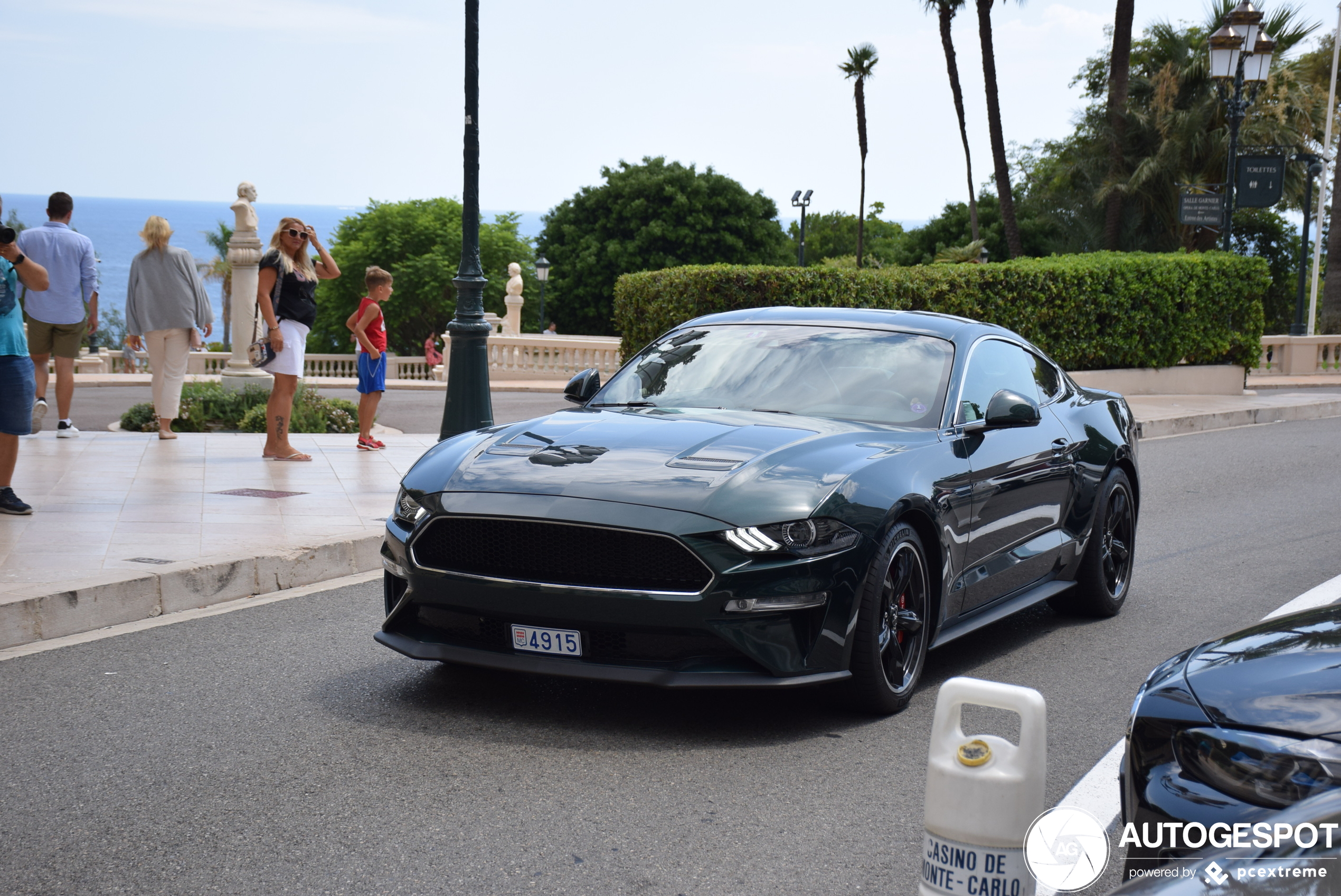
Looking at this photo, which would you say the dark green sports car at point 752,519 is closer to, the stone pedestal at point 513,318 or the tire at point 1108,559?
the tire at point 1108,559

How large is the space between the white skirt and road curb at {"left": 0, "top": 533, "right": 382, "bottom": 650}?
3.66 meters

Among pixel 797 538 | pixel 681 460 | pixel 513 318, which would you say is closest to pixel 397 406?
pixel 513 318

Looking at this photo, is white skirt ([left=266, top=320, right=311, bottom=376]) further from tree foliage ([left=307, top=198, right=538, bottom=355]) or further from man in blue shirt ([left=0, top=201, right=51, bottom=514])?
tree foliage ([left=307, top=198, right=538, bottom=355])

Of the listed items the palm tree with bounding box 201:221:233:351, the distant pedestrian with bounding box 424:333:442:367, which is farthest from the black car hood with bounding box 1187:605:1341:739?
the palm tree with bounding box 201:221:233:351

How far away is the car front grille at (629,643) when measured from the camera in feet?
14.7

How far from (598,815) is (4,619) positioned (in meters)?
3.38

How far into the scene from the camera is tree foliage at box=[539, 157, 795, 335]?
62.1 meters

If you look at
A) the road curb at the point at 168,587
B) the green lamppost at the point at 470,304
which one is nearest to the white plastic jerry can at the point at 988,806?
the road curb at the point at 168,587

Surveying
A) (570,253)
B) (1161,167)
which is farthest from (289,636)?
(570,253)

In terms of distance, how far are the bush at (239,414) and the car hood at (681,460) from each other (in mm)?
10063

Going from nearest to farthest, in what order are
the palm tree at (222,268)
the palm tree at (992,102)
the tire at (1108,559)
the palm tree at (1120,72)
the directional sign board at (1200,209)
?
the tire at (1108,559) → the directional sign board at (1200,209) → the palm tree at (1120,72) → the palm tree at (992,102) → the palm tree at (222,268)

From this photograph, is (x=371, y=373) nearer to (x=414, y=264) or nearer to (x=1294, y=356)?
(x=1294, y=356)

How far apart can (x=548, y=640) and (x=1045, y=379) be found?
347 cm

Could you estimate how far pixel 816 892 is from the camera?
3.40m
